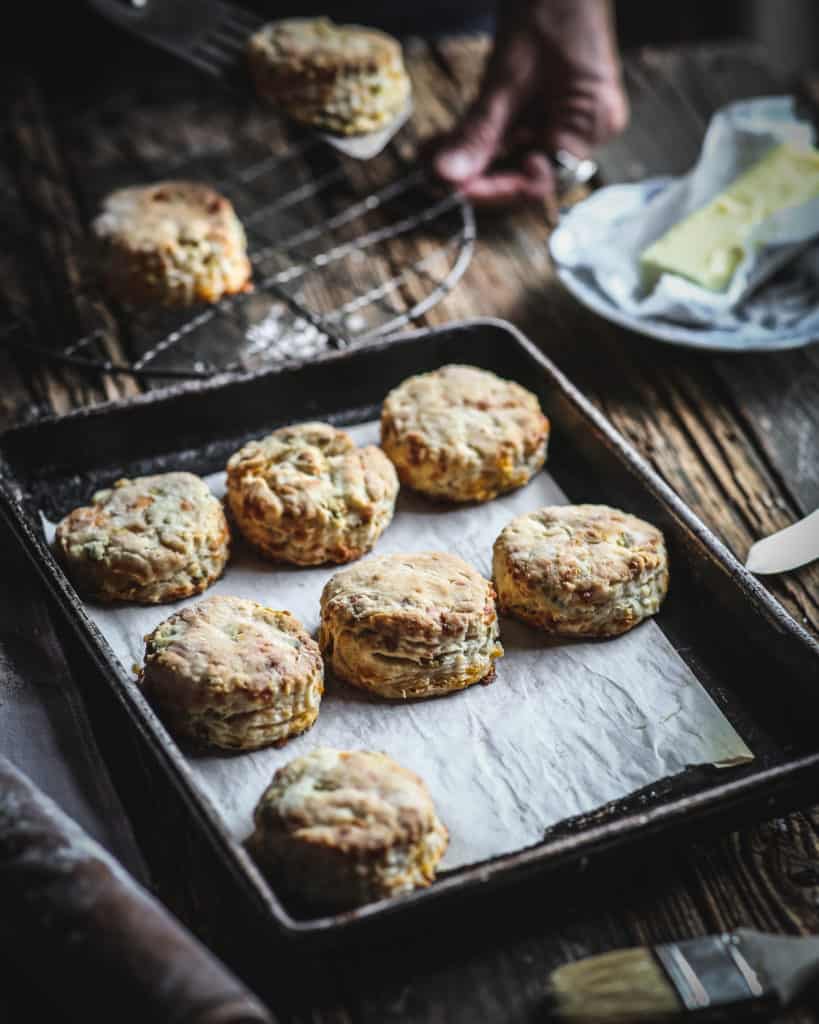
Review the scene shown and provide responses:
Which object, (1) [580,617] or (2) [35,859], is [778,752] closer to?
(1) [580,617]

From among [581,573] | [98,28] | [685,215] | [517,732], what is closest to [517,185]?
[685,215]

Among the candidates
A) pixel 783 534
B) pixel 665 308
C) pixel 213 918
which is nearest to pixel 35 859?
pixel 213 918

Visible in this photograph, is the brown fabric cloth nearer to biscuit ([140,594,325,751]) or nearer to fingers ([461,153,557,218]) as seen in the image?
biscuit ([140,594,325,751])

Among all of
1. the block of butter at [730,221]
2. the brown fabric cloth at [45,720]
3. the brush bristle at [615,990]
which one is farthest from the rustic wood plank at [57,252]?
the brush bristle at [615,990]

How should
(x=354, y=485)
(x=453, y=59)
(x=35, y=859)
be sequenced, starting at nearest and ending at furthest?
1. (x=35, y=859)
2. (x=354, y=485)
3. (x=453, y=59)

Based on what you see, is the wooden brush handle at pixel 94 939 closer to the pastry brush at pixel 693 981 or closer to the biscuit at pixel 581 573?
the pastry brush at pixel 693 981

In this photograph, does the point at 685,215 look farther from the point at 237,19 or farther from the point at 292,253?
the point at 237,19

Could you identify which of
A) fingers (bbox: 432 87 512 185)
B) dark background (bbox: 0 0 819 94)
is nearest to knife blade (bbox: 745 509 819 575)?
fingers (bbox: 432 87 512 185)
